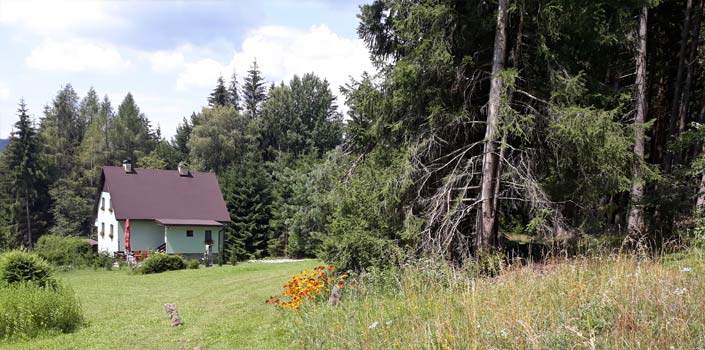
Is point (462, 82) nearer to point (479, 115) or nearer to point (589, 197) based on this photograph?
point (479, 115)

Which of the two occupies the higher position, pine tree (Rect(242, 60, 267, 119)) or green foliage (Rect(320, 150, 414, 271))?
pine tree (Rect(242, 60, 267, 119))

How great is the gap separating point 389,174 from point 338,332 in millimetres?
4933

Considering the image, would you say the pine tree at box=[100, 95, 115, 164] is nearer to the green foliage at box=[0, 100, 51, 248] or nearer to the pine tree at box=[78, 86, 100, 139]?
the pine tree at box=[78, 86, 100, 139]

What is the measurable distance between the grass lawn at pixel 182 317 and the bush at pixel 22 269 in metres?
0.70

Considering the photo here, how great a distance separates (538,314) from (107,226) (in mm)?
34466

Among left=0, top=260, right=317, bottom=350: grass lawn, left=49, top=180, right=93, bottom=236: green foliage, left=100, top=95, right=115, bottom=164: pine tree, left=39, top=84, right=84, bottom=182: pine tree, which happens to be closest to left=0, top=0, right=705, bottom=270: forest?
left=0, top=260, right=317, bottom=350: grass lawn

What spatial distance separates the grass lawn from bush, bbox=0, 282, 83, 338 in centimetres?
26

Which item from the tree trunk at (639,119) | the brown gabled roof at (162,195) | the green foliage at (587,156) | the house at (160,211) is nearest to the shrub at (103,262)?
the house at (160,211)

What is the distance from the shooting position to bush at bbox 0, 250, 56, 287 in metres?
10.7

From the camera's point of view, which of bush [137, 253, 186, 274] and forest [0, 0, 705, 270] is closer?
forest [0, 0, 705, 270]

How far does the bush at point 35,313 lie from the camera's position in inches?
332

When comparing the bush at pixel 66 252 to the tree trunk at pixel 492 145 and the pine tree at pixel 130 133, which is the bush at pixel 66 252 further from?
the pine tree at pixel 130 133

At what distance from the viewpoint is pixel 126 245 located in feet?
93.6

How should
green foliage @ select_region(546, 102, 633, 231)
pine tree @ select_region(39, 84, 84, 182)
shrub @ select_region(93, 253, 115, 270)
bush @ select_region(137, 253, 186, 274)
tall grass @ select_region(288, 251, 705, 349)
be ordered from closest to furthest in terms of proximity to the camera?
tall grass @ select_region(288, 251, 705, 349) < green foliage @ select_region(546, 102, 633, 231) < bush @ select_region(137, 253, 186, 274) < shrub @ select_region(93, 253, 115, 270) < pine tree @ select_region(39, 84, 84, 182)
